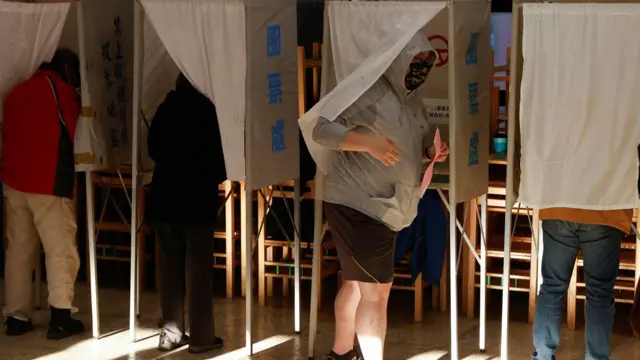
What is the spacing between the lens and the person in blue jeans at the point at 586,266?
4289 mm

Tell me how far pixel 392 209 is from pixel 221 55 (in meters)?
1.11

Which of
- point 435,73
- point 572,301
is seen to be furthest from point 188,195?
point 572,301

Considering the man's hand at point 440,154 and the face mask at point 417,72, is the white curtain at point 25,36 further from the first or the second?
the man's hand at point 440,154

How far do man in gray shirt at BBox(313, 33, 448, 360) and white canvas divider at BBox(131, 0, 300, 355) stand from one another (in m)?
Result: 0.52

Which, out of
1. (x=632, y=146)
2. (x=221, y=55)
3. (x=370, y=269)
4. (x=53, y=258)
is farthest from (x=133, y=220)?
(x=632, y=146)

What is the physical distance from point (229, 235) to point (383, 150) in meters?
2.05

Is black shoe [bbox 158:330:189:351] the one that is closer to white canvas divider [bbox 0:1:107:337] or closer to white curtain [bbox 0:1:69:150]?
white canvas divider [bbox 0:1:107:337]

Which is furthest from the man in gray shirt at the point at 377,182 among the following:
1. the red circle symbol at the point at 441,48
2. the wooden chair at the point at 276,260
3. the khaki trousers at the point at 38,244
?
the khaki trousers at the point at 38,244

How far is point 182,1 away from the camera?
4.66m

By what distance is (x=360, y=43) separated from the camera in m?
4.54

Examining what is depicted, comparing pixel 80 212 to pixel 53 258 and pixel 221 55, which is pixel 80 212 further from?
pixel 221 55

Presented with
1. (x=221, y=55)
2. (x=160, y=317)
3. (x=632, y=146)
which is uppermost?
(x=221, y=55)

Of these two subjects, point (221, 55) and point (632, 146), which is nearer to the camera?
point (632, 146)

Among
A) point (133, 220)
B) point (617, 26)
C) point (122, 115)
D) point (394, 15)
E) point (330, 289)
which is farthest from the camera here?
point (330, 289)
